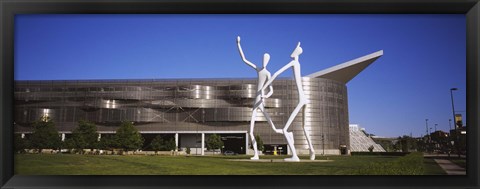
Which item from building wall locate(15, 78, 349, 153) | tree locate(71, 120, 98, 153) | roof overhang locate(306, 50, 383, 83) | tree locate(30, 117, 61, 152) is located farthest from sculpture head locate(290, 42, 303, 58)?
building wall locate(15, 78, 349, 153)

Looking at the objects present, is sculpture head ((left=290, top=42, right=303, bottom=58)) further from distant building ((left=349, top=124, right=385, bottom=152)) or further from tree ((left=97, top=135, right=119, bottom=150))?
distant building ((left=349, top=124, right=385, bottom=152))

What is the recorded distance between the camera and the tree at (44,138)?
37.6m

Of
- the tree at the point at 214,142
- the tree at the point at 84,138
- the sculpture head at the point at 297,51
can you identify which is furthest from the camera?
the tree at the point at 214,142

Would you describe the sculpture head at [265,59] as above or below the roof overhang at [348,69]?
below

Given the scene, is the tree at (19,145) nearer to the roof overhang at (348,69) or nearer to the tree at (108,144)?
the tree at (108,144)

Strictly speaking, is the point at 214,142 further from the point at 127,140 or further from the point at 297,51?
the point at 297,51

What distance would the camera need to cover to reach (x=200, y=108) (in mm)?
56406

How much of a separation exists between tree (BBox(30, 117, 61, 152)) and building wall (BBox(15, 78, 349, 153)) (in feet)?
37.6

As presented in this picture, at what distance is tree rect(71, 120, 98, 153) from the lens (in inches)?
1636
